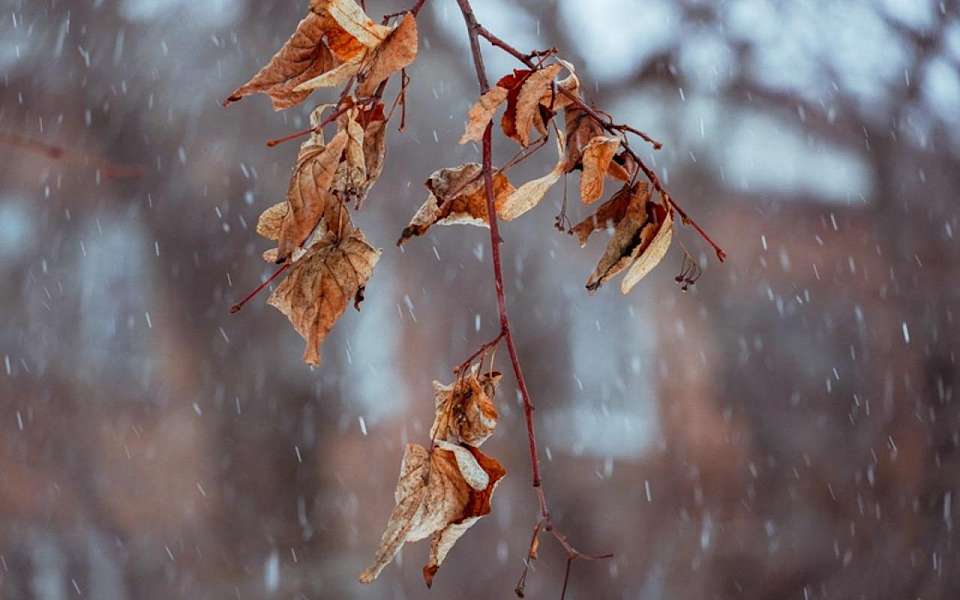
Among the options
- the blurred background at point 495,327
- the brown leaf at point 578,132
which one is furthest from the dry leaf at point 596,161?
the blurred background at point 495,327

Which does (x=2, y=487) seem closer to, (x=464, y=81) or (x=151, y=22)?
(x=151, y=22)

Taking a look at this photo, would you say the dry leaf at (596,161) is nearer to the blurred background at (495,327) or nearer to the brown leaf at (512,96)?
the brown leaf at (512,96)

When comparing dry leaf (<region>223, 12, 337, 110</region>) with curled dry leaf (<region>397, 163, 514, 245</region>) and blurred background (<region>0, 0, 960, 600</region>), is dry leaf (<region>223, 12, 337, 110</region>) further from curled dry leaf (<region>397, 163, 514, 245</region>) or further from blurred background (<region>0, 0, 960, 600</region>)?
blurred background (<region>0, 0, 960, 600</region>)

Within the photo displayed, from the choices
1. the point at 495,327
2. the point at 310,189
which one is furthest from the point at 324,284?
the point at 495,327

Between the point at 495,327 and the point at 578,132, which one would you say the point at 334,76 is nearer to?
the point at 578,132

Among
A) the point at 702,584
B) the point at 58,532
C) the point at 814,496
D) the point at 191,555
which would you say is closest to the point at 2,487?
the point at 58,532
